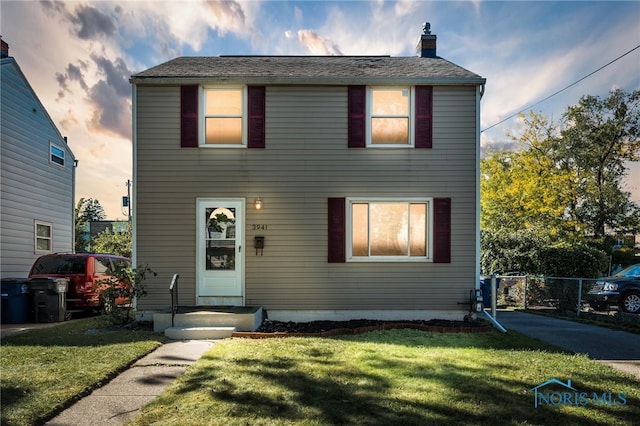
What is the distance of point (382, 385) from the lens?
178 inches

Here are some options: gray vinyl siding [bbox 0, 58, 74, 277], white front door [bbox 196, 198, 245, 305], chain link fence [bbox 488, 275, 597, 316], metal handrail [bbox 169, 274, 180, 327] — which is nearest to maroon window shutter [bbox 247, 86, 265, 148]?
white front door [bbox 196, 198, 245, 305]

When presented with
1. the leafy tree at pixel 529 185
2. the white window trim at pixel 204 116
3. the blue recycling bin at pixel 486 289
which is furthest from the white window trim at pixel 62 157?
the leafy tree at pixel 529 185

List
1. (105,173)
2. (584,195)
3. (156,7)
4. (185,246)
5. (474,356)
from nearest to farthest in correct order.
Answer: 1. (474,356)
2. (185,246)
3. (156,7)
4. (105,173)
5. (584,195)

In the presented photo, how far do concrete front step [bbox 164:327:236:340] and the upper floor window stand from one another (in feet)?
16.7

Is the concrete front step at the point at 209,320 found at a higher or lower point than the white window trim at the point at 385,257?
lower

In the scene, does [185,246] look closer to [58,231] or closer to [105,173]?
[58,231]

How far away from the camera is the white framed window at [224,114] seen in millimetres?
8898

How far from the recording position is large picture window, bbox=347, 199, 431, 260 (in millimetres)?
8820

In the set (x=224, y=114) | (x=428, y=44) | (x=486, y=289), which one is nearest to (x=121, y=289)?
(x=224, y=114)

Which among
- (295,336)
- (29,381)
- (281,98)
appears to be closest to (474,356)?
(295,336)

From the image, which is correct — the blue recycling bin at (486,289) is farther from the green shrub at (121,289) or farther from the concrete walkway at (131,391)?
the green shrub at (121,289)

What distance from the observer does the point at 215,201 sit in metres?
8.73

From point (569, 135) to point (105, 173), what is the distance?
82.5 ft

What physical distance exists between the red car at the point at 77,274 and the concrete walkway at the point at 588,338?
9.81 m
